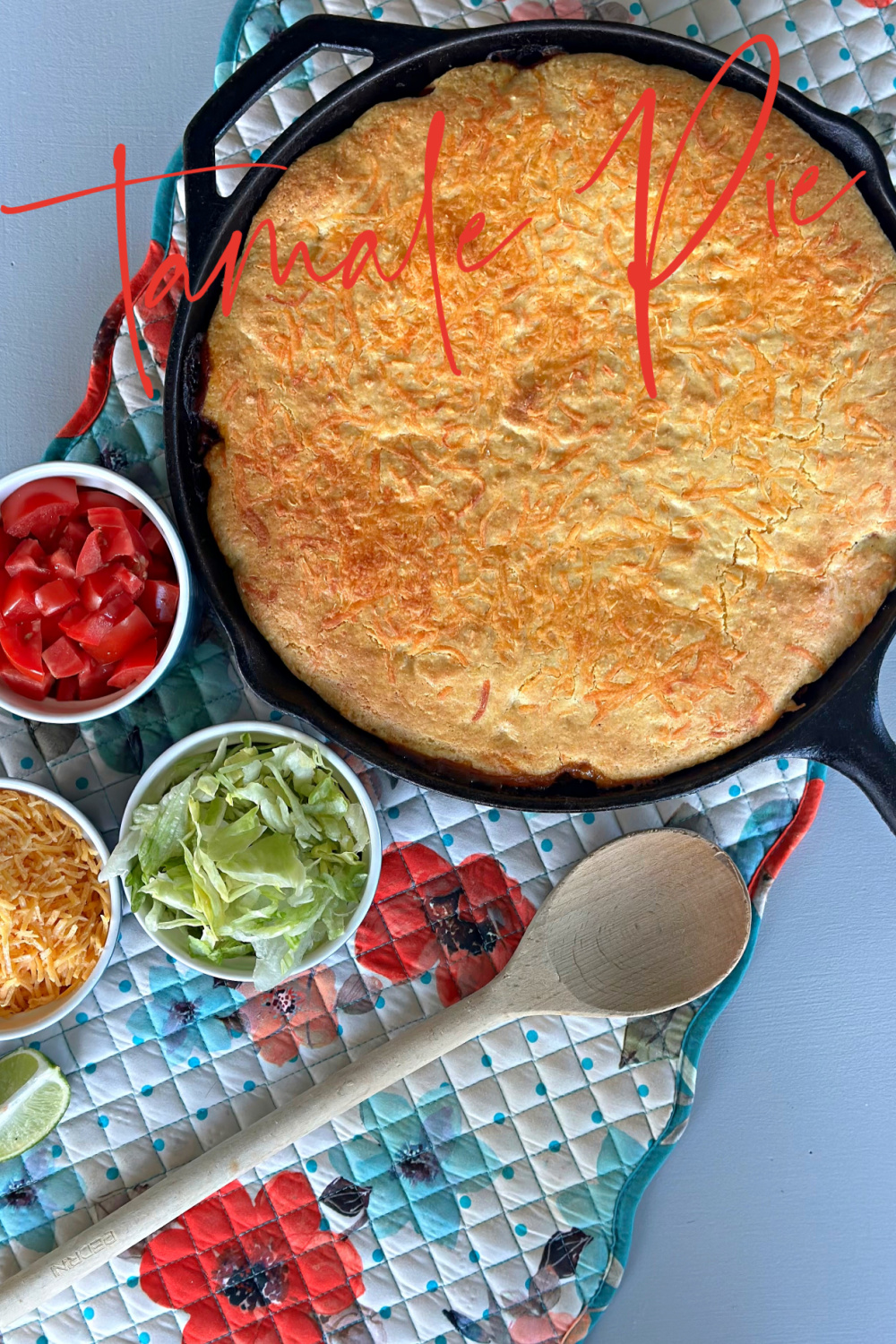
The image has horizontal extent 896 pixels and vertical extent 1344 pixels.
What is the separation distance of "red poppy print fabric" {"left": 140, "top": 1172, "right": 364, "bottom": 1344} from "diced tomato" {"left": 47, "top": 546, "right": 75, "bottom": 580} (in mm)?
1473

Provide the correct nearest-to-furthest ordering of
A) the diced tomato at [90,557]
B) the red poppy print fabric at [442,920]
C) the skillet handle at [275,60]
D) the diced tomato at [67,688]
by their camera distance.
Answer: the skillet handle at [275,60], the diced tomato at [90,557], the diced tomato at [67,688], the red poppy print fabric at [442,920]

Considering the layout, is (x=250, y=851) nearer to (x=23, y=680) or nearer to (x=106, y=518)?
(x=23, y=680)

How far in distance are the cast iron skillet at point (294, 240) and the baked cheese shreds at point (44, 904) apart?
66 cm

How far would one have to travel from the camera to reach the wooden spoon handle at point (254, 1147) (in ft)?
7.12

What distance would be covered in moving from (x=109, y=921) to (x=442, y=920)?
0.74 meters

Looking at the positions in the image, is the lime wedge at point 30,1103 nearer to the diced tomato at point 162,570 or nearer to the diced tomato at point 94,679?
the diced tomato at point 94,679

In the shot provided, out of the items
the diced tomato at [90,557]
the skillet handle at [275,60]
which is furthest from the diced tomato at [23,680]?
the skillet handle at [275,60]

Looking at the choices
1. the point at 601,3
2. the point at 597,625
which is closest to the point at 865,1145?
the point at 597,625

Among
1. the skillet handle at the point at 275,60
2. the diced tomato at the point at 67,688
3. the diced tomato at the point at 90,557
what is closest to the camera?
the skillet handle at the point at 275,60

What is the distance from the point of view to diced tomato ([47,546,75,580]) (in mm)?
2010

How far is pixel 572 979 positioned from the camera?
7.20ft

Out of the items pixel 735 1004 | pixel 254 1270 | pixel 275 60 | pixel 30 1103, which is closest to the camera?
pixel 275 60

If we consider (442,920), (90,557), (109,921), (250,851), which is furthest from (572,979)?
(90,557)

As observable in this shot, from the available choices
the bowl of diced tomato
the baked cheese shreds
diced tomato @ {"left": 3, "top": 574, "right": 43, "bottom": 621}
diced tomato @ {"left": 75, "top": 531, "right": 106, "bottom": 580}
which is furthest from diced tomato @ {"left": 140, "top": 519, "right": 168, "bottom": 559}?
the baked cheese shreds
